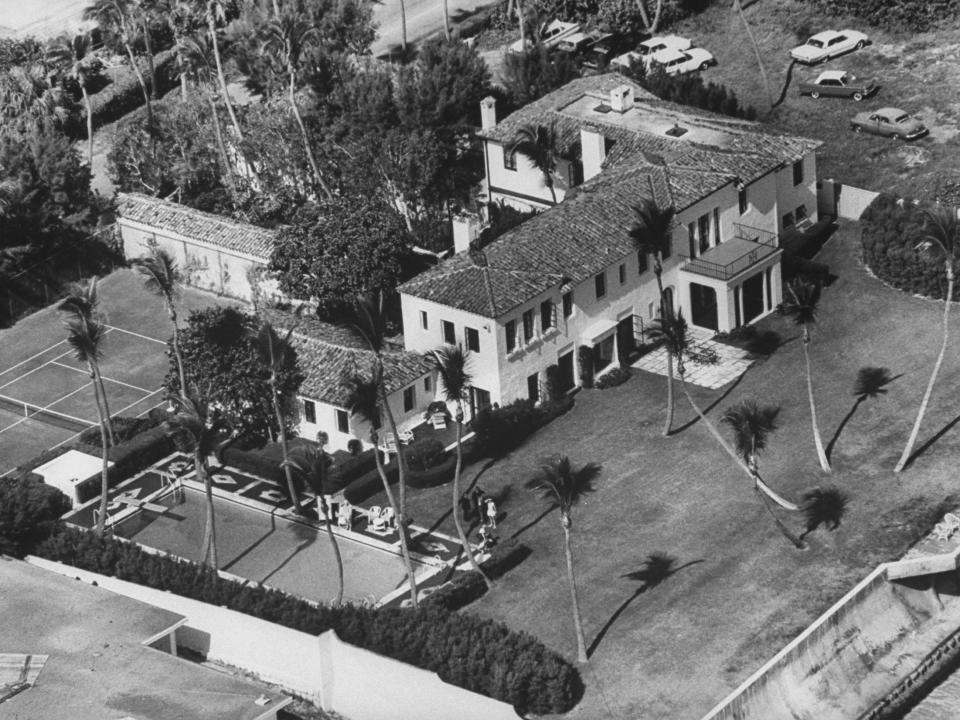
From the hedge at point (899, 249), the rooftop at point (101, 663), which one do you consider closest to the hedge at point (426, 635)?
the rooftop at point (101, 663)

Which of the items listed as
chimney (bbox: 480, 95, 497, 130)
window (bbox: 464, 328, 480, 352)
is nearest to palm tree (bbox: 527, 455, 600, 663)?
window (bbox: 464, 328, 480, 352)

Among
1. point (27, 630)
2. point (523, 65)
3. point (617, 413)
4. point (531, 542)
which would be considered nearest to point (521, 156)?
point (523, 65)

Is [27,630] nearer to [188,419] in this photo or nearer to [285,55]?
[188,419]

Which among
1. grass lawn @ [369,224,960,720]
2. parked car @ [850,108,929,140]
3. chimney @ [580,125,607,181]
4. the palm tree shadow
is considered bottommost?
grass lawn @ [369,224,960,720]

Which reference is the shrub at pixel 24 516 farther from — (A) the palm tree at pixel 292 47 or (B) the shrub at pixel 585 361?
(A) the palm tree at pixel 292 47

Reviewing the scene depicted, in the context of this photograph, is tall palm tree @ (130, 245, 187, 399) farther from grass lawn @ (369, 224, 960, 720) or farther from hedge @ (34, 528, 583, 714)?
hedge @ (34, 528, 583, 714)
